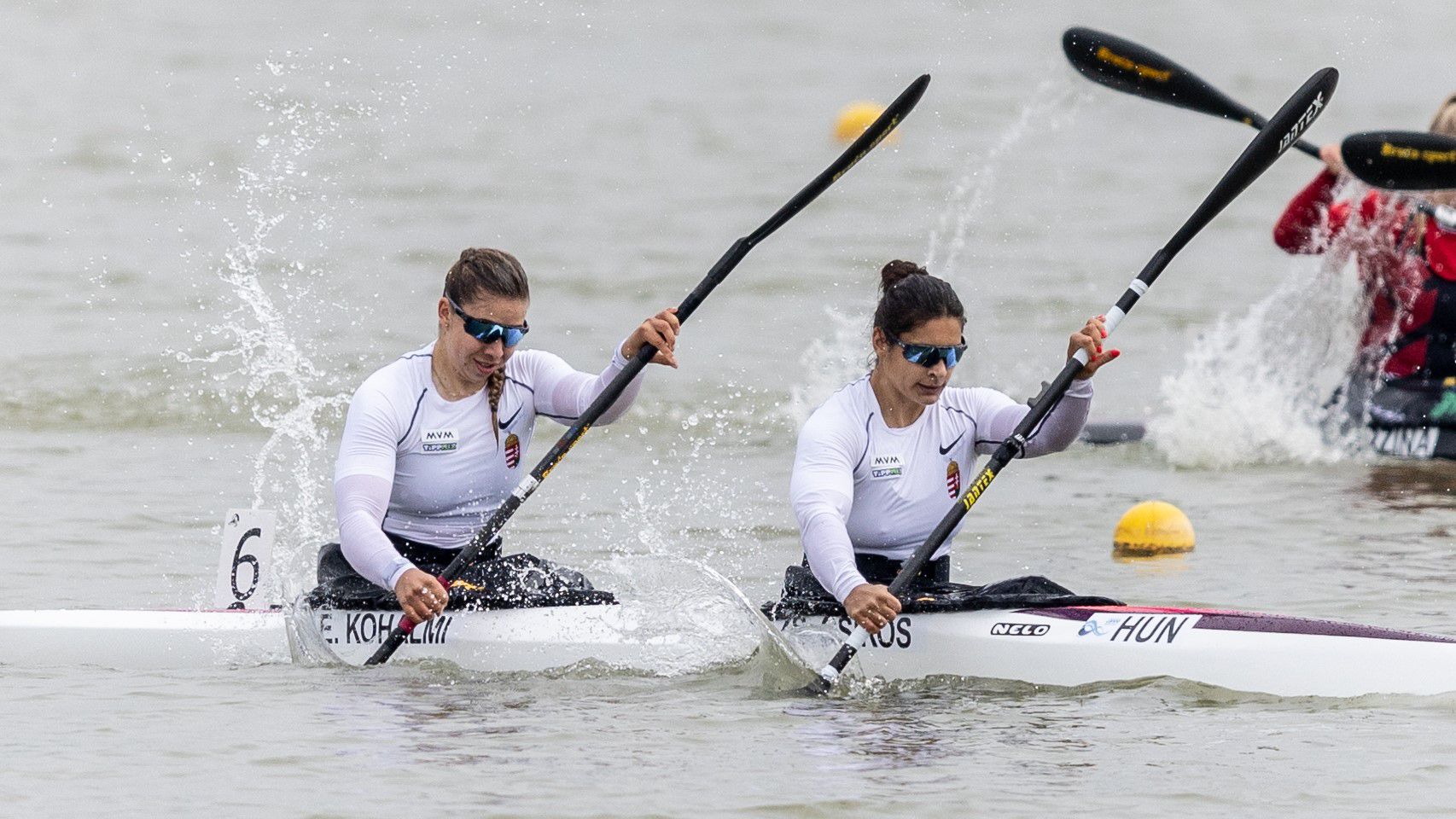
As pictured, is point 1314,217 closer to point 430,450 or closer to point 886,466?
point 886,466

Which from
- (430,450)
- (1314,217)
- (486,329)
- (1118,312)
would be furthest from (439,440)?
(1314,217)

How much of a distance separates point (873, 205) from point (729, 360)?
4984 mm

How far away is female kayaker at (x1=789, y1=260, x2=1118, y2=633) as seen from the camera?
18.9 ft

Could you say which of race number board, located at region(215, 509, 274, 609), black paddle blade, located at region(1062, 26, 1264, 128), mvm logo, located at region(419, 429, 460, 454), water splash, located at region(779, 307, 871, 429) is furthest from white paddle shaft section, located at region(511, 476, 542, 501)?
water splash, located at region(779, 307, 871, 429)

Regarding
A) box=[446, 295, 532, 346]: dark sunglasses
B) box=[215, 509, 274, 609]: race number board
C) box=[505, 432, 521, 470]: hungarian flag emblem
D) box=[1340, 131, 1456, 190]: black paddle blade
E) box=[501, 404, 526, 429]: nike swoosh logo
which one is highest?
box=[1340, 131, 1456, 190]: black paddle blade

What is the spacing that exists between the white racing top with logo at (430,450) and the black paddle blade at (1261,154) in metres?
1.82

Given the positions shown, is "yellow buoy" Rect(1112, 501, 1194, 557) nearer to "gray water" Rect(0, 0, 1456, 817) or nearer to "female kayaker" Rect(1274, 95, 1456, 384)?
"gray water" Rect(0, 0, 1456, 817)

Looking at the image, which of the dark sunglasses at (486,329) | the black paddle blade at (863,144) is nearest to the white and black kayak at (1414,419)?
the black paddle blade at (863,144)

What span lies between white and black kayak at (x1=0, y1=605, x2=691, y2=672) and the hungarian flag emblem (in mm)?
471

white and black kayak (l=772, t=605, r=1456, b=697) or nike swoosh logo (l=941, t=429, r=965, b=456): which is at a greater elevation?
nike swoosh logo (l=941, t=429, r=965, b=456)

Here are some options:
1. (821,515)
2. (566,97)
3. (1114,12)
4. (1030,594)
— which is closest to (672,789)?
(821,515)

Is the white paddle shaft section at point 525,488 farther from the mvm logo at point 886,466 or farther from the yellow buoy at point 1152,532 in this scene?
the yellow buoy at point 1152,532

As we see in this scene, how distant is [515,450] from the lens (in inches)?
255

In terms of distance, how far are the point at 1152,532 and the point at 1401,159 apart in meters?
1.81
